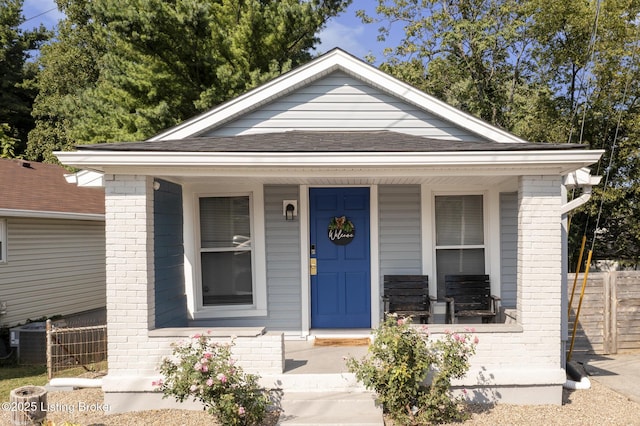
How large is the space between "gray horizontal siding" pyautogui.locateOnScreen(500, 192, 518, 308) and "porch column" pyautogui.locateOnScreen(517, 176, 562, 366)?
1.64m

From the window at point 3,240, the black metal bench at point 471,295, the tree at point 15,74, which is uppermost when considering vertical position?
the tree at point 15,74

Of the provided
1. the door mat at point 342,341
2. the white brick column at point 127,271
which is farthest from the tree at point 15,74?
the door mat at point 342,341

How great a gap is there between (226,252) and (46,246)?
Answer: 226 inches

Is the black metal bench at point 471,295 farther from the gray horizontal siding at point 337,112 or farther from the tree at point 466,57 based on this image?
the tree at point 466,57

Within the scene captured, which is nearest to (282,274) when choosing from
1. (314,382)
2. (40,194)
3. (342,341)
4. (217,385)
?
(342,341)

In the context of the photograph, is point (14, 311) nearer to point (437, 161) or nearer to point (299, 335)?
point (299, 335)

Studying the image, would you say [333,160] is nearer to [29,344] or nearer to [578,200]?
[578,200]

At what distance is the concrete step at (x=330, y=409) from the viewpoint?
4676 mm

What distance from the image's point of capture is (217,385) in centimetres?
445

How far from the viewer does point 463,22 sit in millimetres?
16906

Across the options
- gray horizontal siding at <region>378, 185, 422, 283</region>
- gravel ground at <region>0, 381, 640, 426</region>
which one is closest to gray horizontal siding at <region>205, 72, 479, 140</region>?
gray horizontal siding at <region>378, 185, 422, 283</region>

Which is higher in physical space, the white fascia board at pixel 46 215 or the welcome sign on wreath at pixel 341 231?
the white fascia board at pixel 46 215

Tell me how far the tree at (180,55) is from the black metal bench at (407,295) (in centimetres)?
850

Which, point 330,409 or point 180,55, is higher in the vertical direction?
point 180,55
